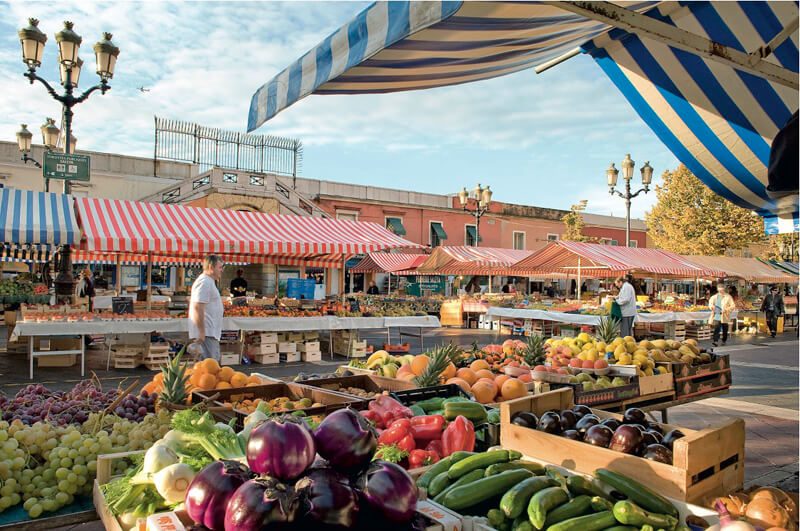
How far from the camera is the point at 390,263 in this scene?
25.5 metres

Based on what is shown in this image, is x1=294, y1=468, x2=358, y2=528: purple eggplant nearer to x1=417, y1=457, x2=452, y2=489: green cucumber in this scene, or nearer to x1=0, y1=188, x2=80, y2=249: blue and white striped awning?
x1=417, y1=457, x2=452, y2=489: green cucumber

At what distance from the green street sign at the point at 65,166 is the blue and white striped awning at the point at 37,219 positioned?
1.77m

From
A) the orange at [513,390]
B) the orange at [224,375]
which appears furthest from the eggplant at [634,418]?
the orange at [224,375]

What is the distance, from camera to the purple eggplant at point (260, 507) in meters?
1.51

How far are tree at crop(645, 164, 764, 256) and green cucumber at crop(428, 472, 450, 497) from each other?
2864 cm

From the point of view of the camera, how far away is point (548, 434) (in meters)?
2.84

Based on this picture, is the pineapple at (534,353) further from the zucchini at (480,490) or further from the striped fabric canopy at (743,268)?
the striped fabric canopy at (743,268)

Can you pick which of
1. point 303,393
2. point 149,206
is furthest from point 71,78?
point 303,393

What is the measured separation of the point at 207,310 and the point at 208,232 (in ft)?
17.5

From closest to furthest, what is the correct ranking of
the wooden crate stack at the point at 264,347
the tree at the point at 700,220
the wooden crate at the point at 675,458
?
the wooden crate at the point at 675,458 < the wooden crate stack at the point at 264,347 < the tree at the point at 700,220

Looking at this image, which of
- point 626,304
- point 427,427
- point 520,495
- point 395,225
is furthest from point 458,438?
point 395,225

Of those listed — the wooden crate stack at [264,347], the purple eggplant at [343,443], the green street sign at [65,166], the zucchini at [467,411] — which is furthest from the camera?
the wooden crate stack at [264,347]

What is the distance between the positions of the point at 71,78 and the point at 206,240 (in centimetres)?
364

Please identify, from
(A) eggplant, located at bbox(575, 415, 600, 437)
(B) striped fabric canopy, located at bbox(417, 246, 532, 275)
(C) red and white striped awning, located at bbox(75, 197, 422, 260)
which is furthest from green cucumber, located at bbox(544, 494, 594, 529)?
(B) striped fabric canopy, located at bbox(417, 246, 532, 275)
